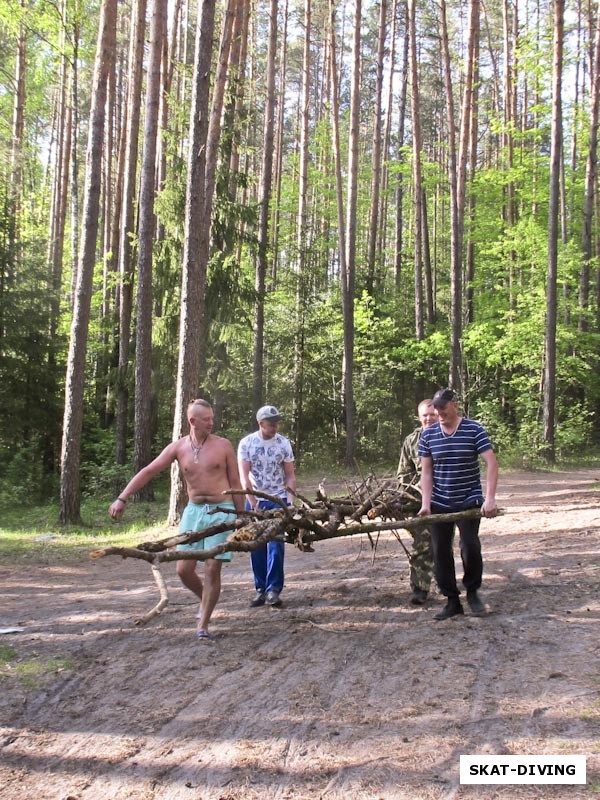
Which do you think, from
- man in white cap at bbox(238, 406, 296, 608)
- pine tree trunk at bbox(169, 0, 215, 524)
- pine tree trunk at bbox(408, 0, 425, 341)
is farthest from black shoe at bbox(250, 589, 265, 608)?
pine tree trunk at bbox(408, 0, 425, 341)

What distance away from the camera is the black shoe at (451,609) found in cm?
583

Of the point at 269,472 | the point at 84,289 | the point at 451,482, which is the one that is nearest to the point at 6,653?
the point at 269,472

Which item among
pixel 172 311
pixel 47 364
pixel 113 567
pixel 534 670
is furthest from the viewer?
pixel 47 364

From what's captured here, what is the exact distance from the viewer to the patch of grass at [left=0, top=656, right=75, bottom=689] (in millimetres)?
4863

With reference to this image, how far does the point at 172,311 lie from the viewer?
17.9 meters

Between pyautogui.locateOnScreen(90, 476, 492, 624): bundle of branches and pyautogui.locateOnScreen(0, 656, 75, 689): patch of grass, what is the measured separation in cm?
70

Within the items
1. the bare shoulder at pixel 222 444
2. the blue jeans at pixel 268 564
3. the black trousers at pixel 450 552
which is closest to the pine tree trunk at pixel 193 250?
the blue jeans at pixel 268 564

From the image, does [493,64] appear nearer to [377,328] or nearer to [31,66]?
[377,328]

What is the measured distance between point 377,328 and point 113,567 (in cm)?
1693

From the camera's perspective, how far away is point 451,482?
5711 millimetres

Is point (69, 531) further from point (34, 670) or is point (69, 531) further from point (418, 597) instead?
point (418, 597)

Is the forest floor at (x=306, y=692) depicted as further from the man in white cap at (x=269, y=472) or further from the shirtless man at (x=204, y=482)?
the shirtless man at (x=204, y=482)

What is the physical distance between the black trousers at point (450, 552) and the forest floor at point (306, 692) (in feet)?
1.14

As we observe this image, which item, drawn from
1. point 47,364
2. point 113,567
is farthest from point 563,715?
point 47,364
